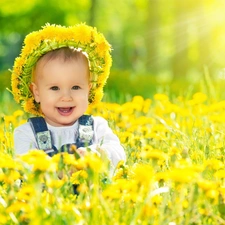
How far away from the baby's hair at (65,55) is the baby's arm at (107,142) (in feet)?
1.22

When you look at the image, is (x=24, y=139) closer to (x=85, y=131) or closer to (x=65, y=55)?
(x=85, y=131)

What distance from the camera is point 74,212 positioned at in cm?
180

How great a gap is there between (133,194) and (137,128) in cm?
175

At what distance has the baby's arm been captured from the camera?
297cm

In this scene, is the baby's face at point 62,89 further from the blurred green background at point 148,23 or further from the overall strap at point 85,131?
the blurred green background at point 148,23

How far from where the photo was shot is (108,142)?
306cm

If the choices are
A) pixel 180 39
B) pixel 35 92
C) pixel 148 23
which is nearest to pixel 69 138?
pixel 35 92

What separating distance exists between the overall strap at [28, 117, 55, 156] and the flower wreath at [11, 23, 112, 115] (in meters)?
0.19

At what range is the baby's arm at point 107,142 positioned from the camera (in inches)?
117

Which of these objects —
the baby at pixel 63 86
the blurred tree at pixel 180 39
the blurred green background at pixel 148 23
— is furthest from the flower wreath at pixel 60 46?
the blurred tree at pixel 180 39

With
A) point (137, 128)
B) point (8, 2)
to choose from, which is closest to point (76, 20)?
point (8, 2)

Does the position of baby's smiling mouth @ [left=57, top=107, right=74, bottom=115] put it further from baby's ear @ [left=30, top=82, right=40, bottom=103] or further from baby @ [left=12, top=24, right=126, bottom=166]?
baby's ear @ [left=30, top=82, right=40, bottom=103]

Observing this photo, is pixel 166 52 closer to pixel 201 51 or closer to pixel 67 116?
pixel 201 51

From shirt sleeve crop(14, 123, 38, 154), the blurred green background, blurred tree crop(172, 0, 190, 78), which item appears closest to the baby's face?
shirt sleeve crop(14, 123, 38, 154)
